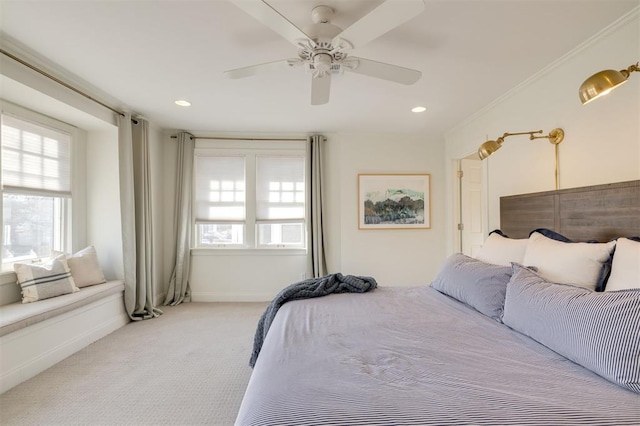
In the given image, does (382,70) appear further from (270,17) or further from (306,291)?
(306,291)

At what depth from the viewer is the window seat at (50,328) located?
6.69 ft

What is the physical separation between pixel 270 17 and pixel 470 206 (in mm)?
3689

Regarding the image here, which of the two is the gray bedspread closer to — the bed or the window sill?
the bed

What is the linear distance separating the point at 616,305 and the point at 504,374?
489mm

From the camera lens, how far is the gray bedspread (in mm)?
833

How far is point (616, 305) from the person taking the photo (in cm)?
106

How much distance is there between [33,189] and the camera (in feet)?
9.13

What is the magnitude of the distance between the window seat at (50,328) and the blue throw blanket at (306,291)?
171 centimetres

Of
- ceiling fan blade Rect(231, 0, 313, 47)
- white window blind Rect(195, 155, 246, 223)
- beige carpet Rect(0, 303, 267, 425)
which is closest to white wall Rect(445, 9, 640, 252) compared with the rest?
ceiling fan blade Rect(231, 0, 313, 47)

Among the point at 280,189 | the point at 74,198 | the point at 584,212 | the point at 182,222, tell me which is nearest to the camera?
the point at 584,212

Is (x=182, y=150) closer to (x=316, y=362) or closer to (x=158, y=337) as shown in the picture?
(x=158, y=337)

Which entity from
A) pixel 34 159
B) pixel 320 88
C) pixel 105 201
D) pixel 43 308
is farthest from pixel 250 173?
pixel 43 308

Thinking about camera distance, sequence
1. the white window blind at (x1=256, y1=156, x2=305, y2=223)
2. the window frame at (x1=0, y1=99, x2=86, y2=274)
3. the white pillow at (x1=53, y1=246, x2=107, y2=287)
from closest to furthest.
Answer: the white pillow at (x1=53, y1=246, x2=107, y2=287)
the window frame at (x1=0, y1=99, x2=86, y2=274)
the white window blind at (x1=256, y1=156, x2=305, y2=223)

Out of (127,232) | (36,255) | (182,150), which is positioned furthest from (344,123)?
(36,255)
